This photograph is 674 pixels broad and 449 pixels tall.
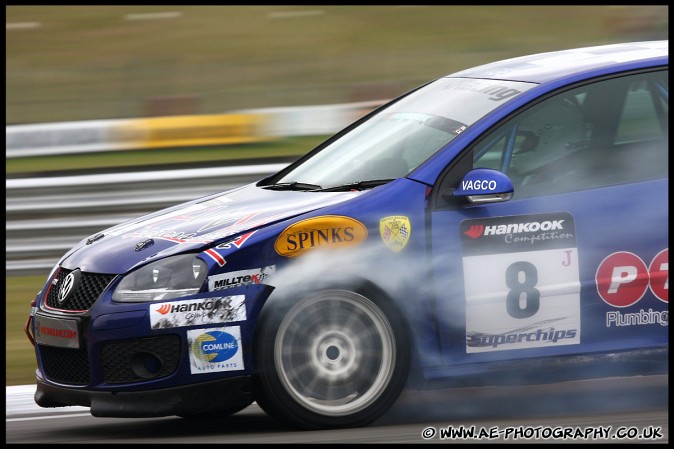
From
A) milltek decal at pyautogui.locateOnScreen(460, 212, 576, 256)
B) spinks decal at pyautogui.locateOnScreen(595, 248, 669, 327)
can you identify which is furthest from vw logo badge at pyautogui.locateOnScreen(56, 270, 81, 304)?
spinks decal at pyautogui.locateOnScreen(595, 248, 669, 327)

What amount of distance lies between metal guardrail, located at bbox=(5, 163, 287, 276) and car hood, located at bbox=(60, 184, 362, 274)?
3.21 meters

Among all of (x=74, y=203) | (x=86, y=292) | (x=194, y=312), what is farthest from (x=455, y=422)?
(x=74, y=203)

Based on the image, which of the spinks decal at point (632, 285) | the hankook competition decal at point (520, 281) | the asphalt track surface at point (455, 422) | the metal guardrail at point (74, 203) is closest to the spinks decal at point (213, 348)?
the asphalt track surface at point (455, 422)

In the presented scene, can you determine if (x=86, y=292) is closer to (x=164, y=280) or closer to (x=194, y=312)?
(x=164, y=280)

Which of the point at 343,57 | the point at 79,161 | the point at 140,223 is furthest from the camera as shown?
the point at 343,57

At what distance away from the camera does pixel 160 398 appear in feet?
14.5

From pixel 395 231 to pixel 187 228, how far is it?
0.91m

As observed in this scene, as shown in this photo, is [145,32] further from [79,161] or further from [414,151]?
[414,151]

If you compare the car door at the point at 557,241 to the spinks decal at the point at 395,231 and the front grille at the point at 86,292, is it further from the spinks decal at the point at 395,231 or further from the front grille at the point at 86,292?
the front grille at the point at 86,292

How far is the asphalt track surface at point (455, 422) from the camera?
171 inches

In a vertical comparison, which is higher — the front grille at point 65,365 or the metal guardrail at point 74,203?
the metal guardrail at point 74,203

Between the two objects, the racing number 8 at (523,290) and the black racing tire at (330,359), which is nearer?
the black racing tire at (330,359)

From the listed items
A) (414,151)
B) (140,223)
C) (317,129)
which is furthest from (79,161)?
(414,151)

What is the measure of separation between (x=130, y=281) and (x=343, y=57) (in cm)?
1131
